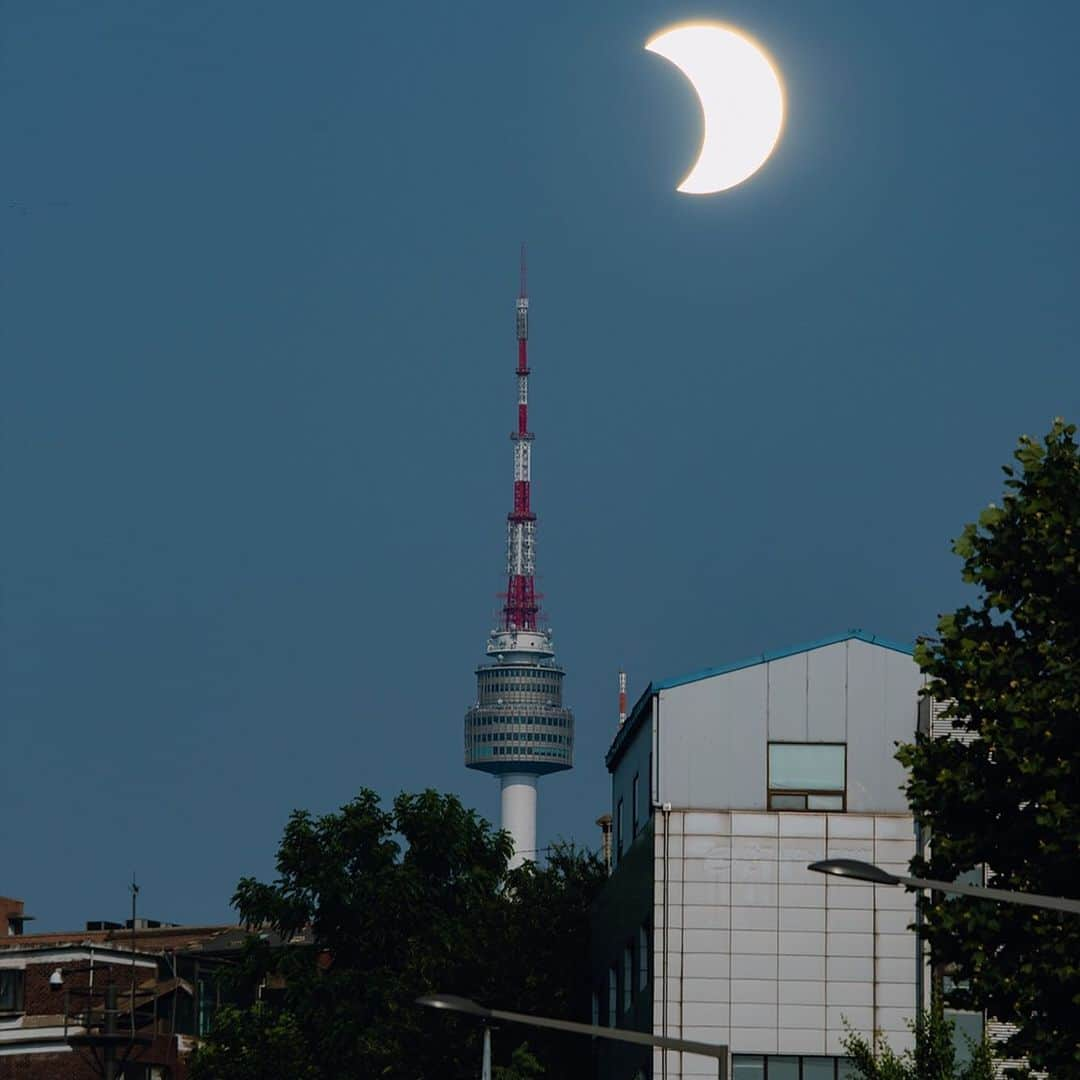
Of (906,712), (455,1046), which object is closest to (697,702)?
(906,712)

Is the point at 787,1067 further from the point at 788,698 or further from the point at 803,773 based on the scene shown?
the point at 788,698

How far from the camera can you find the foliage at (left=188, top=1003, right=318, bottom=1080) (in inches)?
3846

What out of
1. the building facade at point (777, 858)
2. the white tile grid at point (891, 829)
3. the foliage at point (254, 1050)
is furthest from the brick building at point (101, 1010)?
the white tile grid at point (891, 829)

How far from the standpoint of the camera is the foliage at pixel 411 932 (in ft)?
279

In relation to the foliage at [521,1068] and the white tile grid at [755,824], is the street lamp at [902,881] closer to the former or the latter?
the white tile grid at [755,824]

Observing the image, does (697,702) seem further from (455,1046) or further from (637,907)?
(455,1046)

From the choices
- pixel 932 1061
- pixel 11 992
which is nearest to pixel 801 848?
pixel 932 1061

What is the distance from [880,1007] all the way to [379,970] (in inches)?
1644

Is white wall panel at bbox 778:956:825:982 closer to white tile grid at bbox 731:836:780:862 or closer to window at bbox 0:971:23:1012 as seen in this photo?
white tile grid at bbox 731:836:780:862

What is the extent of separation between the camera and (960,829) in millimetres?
37000

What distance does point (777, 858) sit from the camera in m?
65.2

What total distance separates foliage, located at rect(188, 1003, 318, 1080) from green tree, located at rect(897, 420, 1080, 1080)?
6378cm

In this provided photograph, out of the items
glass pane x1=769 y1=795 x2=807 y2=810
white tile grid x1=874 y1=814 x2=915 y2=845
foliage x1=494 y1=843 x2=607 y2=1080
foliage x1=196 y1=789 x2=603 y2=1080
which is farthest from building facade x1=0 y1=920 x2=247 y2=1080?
white tile grid x1=874 y1=814 x2=915 y2=845

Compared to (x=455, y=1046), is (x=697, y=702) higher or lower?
higher
